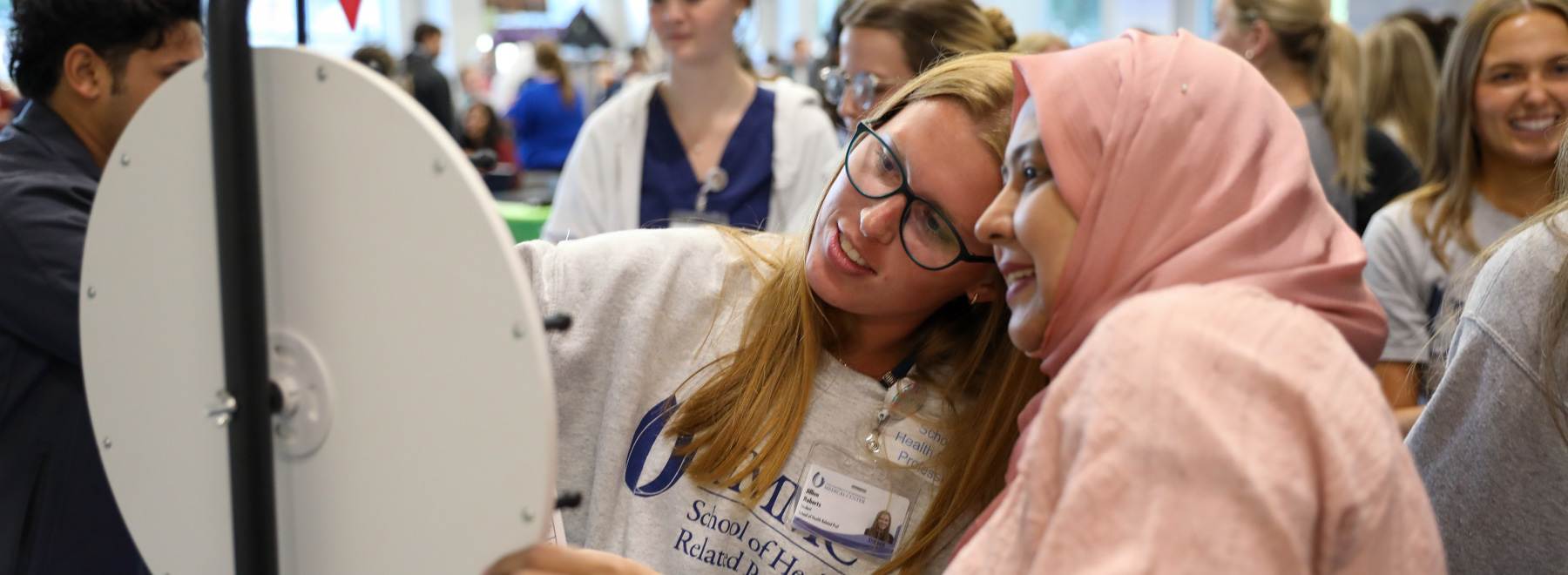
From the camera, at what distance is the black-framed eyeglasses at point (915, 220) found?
1.24 meters

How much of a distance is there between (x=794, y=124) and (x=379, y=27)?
1336 cm

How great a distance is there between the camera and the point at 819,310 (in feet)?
4.33

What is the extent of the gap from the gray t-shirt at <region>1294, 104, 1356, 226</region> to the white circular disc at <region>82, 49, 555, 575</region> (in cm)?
244

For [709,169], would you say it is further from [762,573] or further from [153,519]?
[153,519]

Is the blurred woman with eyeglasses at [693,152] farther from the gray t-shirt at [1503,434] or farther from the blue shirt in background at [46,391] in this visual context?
the gray t-shirt at [1503,434]

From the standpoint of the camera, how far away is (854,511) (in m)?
1.23

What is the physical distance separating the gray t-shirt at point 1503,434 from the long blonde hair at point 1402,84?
2708 mm

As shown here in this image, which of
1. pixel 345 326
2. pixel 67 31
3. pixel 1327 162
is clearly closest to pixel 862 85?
pixel 1327 162

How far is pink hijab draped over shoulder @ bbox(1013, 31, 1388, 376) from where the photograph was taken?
0.82m

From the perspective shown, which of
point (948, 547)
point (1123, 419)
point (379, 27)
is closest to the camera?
point (1123, 419)

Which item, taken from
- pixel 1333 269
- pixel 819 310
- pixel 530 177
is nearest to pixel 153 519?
pixel 819 310

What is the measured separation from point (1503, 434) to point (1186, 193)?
22.5 inches

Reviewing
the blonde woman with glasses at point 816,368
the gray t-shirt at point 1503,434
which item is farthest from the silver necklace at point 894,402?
the gray t-shirt at point 1503,434

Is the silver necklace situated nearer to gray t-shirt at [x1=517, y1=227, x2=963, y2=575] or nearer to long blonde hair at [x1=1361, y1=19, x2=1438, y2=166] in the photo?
gray t-shirt at [x1=517, y1=227, x2=963, y2=575]
